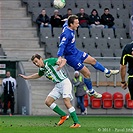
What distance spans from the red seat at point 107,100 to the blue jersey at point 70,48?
12972mm

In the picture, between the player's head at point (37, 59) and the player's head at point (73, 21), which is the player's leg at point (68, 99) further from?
the player's head at point (73, 21)

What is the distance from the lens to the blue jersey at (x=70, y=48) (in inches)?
729

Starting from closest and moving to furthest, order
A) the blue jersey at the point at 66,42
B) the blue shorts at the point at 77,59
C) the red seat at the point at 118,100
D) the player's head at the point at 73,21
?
the blue jersey at the point at 66,42, the player's head at the point at 73,21, the blue shorts at the point at 77,59, the red seat at the point at 118,100

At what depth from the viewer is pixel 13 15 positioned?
115 ft

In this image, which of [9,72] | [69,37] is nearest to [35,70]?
[9,72]

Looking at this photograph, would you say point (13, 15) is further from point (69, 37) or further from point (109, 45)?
point (69, 37)

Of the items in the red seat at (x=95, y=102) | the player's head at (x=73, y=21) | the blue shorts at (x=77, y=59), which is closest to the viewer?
the player's head at (x=73, y=21)

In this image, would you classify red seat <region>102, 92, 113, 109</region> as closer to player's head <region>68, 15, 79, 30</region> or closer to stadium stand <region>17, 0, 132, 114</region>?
stadium stand <region>17, 0, 132, 114</region>

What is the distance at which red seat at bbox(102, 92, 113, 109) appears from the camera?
106ft

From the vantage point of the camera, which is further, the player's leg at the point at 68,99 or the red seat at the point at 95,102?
the red seat at the point at 95,102

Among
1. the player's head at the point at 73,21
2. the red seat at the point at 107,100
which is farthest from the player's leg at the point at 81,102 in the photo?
the player's head at the point at 73,21

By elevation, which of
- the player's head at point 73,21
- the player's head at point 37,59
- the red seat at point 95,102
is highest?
the player's head at point 73,21

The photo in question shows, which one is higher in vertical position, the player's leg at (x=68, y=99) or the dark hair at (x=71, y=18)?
the dark hair at (x=71, y=18)

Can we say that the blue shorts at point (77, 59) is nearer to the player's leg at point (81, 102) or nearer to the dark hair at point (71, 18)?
the dark hair at point (71, 18)
